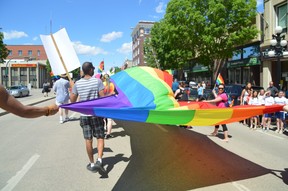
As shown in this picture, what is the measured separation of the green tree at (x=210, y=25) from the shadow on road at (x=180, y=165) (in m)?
17.4

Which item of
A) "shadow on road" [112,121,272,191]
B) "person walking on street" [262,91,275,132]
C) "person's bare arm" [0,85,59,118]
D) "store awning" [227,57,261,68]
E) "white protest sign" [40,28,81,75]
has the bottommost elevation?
"shadow on road" [112,121,272,191]

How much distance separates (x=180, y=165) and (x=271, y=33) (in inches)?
768

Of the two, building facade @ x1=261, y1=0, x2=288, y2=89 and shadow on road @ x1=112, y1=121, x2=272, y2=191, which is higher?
building facade @ x1=261, y1=0, x2=288, y2=89

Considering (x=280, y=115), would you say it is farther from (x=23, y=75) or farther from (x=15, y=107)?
(x=23, y=75)

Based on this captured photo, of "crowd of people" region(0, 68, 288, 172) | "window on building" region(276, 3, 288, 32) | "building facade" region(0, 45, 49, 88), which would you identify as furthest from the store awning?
"building facade" region(0, 45, 49, 88)

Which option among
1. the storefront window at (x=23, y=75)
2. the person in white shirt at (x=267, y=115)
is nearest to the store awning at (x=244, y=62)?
the person in white shirt at (x=267, y=115)

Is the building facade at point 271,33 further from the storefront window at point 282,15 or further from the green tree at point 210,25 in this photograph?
the green tree at point 210,25

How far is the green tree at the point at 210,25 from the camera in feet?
76.6

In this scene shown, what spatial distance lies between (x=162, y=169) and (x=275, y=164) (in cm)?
246

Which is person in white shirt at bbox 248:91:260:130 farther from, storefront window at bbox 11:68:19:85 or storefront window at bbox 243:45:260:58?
storefront window at bbox 11:68:19:85

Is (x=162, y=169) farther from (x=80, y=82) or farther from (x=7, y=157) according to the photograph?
(x=7, y=157)

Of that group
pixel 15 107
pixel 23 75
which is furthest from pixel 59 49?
pixel 23 75

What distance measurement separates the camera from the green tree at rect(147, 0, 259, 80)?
2336 centimetres

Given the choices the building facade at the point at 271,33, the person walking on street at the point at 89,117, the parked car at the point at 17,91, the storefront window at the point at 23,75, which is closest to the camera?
the person walking on street at the point at 89,117
